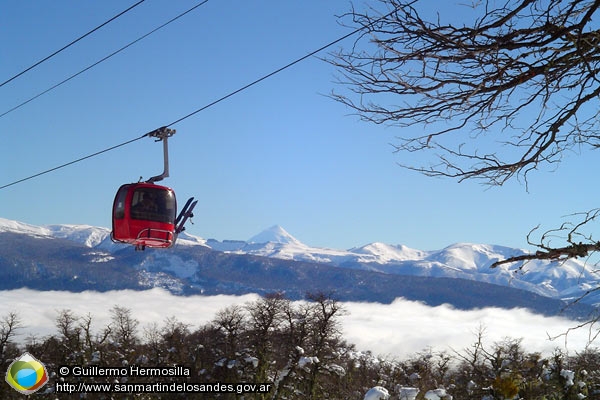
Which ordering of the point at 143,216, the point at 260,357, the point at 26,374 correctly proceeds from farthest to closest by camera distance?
the point at 260,357
the point at 26,374
the point at 143,216

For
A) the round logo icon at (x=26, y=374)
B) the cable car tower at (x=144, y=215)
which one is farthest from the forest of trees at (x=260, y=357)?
the cable car tower at (x=144, y=215)

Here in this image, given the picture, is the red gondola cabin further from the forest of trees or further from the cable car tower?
the forest of trees

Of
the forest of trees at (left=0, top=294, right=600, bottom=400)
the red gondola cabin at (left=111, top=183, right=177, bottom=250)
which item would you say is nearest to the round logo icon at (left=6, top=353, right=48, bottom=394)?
the forest of trees at (left=0, top=294, right=600, bottom=400)

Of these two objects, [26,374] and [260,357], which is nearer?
[26,374]

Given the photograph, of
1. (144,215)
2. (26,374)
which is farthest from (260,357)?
(144,215)

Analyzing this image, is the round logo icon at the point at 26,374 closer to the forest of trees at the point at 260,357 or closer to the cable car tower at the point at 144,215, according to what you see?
the forest of trees at the point at 260,357

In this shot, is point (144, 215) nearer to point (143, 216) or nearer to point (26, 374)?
point (143, 216)

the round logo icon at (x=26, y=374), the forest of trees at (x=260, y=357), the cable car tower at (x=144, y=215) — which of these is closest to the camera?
the cable car tower at (x=144, y=215)

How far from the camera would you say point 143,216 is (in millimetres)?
15055

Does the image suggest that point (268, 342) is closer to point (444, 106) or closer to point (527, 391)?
point (527, 391)

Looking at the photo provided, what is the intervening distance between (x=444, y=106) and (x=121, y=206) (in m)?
12.2

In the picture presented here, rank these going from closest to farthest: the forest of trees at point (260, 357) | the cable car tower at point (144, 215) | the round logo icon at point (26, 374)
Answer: the cable car tower at point (144, 215) → the round logo icon at point (26, 374) → the forest of trees at point (260, 357)

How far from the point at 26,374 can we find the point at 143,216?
55.0 ft

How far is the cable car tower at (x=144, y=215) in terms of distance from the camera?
14953mm
